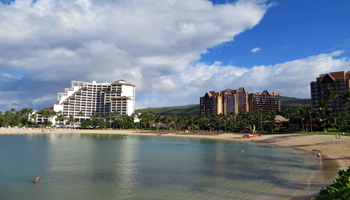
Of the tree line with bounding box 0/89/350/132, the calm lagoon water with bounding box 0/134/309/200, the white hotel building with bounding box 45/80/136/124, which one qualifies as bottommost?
the calm lagoon water with bounding box 0/134/309/200

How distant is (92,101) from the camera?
19762cm

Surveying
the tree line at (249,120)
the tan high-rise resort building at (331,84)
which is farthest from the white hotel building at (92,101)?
the tan high-rise resort building at (331,84)

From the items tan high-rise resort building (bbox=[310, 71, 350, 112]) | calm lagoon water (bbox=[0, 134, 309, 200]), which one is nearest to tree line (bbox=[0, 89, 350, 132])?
tan high-rise resort building (bbox=[310, 71, 350, 112])

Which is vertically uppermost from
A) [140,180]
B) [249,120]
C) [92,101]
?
[92,101]

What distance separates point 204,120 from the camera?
124 meters

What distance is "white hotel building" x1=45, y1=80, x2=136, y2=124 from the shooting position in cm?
18535

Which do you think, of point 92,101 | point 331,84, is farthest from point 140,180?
point 92,101

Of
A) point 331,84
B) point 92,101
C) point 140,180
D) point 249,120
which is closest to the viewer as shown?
point 140,180

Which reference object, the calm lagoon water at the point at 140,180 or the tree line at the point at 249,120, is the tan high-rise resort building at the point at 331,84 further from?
the calm lagoon water at the point at 140,180

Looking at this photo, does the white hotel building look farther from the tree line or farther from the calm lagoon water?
the calm lagoon water

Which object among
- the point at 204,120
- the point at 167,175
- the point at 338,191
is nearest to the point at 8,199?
the point at 167,175

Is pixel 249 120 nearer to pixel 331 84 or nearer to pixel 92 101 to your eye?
pixel 331 84

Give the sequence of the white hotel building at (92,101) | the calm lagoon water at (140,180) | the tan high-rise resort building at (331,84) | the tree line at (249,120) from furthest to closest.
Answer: the white hotel building at (92,101) < the tan high-rise resort building at (331,84) < the tree line at (249,120) < the calm lagoon water at (140,180)

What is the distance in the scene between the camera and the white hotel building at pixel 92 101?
608 feet
